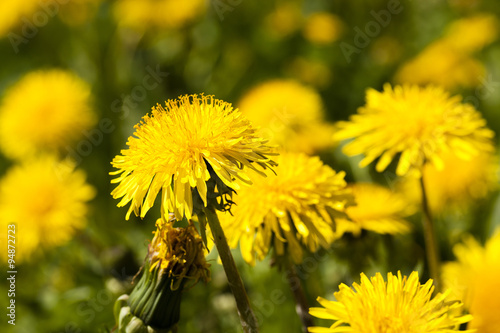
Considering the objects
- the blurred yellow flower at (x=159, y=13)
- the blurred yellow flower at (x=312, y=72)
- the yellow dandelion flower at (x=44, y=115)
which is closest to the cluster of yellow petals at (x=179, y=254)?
the yellow dandelion flower at (x=44, y=115)

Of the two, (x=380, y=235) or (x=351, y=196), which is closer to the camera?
(x=351, y=196)

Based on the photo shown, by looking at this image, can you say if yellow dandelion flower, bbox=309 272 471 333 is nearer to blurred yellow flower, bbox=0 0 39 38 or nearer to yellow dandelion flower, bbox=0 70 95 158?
yellow dandelion flower, bbox=0 70 95 158

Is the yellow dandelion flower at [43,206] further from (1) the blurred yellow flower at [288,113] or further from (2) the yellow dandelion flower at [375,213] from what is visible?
(2) the yellow dandelion flower at [375,213]

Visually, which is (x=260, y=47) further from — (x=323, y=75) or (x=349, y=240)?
(x=349, y=240)

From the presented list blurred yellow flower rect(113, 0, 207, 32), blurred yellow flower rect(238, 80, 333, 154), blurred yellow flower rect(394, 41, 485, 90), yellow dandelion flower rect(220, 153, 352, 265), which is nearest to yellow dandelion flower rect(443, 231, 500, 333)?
yellow dandelion flower rect(220, 153, 352, 265)

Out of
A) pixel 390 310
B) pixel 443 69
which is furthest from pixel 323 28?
pixel 390 310

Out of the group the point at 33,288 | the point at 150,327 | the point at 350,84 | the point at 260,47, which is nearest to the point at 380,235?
the point at 150,327

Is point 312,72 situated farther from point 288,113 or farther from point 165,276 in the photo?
point 165,276
